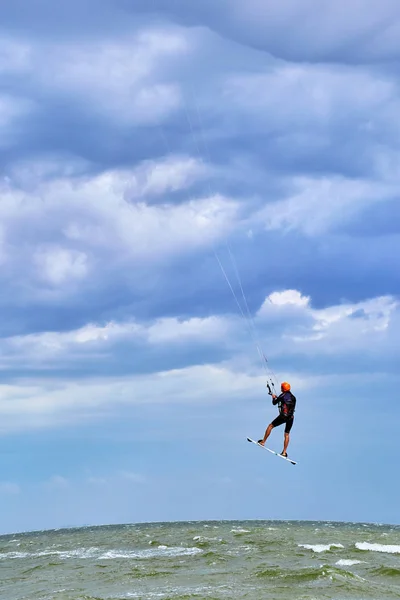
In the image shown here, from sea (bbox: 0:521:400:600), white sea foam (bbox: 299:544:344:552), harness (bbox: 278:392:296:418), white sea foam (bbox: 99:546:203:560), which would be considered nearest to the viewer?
sea (bbox: 0:521:400:600)

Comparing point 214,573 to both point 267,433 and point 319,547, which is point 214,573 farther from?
point 319,547

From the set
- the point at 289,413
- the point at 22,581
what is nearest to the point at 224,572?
the point at 289,413

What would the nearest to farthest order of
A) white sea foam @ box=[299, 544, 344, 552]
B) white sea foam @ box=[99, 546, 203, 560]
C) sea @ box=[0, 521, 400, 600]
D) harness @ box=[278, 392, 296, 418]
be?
1. sea @ box=[0, 521, 400, 600]
2. harness @ box=[278, 392, 296, 418]
3. white sea foam @ box=[99, 546, 203, 560]
4. white sea foam @ box=[299, 544, 344, 552]

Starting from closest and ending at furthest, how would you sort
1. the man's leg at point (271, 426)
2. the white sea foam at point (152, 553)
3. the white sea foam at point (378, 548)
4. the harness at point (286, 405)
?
1. the harness at point (286, 405)
2. the man's leg at point (271, 426)
3. the white sea foam at point (152, 553)
4. the white sea foam at point (378, 548)

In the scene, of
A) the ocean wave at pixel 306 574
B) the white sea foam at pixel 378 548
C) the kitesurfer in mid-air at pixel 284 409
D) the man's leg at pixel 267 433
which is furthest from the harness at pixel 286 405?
the white sea foam at pixel 378 548

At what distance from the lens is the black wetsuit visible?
31.8 m

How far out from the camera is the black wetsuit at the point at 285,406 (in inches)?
1254

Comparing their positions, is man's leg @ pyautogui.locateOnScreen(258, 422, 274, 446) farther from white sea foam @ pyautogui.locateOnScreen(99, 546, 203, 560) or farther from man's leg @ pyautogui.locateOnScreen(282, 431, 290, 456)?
white sea foam @ pyautogui.locateOnScreen(99, 546, 203, 560)

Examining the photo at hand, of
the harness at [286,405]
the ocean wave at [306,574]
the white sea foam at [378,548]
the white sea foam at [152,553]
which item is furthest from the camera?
the white sea foam at [378,548]

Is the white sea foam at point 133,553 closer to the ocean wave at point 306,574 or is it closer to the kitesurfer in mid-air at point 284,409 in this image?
the ocean wave at point 306,574

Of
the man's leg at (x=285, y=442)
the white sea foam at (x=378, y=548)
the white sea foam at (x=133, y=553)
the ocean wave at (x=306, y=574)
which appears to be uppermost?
the man's leg at (x=285, y=442)

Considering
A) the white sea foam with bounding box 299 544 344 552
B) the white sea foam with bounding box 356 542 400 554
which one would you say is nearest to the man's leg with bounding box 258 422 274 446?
the white sea foam with bounding box 299 544 344 552

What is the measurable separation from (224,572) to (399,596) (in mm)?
8793

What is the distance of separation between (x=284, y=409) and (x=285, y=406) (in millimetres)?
142
